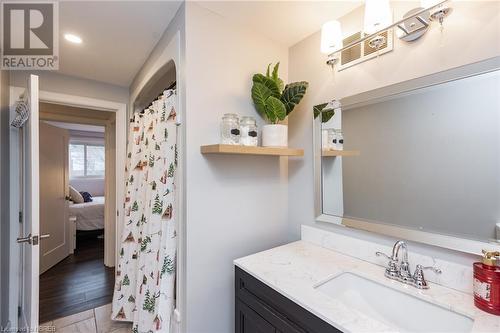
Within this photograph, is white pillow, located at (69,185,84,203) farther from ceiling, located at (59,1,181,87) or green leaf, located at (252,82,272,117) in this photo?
green leaf, located at (252,82,272,117)

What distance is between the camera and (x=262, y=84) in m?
1.46

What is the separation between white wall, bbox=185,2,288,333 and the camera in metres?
1.30

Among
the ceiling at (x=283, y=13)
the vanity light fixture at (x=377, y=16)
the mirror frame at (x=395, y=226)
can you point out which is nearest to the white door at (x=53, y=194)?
the ceiling at (x=283, y=13)

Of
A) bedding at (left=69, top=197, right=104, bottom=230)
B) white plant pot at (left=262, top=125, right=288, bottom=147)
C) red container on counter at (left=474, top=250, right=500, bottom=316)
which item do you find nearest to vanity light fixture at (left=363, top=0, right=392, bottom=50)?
white plant pot at (left=262, top=125, right=288, bottom=147)

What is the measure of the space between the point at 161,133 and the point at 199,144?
464mm

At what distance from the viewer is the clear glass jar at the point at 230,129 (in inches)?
53.2

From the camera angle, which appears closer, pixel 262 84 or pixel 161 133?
pixel 262 84

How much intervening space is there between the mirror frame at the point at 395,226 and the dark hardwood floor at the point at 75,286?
8.04 ft

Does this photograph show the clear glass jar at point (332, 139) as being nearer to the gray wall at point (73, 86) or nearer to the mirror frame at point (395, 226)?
the mirror frame at point (395, 226)

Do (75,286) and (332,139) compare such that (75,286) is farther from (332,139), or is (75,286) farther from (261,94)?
(332,139)

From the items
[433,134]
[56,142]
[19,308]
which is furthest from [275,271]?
[56,142]

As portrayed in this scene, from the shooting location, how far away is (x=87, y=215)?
4.20 m

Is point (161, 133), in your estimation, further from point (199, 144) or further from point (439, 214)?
point (439, 214)

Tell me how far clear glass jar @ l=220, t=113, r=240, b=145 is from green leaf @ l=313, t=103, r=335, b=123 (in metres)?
0.55
